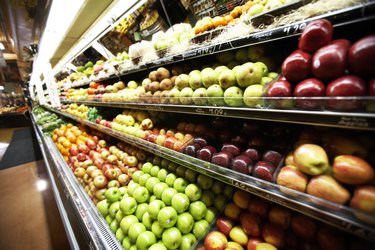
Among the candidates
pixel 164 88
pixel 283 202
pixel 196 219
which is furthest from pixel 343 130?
pixel 164 88

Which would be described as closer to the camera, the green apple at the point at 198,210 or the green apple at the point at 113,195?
the green apple at the point at 198,210

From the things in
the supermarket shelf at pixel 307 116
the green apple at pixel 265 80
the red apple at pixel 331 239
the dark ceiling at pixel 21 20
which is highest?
the dark ceiling at pixel 21 20

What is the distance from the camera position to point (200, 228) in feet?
3.91

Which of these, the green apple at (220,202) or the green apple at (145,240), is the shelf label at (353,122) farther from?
the green apple at (145,240)

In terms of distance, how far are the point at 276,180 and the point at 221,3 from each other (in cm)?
157

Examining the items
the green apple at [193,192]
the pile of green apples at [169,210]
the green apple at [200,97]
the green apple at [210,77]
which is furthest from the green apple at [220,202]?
the green apple at [210,77]

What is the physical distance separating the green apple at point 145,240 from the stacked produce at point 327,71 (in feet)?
3.54

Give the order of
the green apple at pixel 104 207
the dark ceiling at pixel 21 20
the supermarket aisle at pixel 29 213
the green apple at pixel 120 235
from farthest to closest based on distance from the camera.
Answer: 1. the dark ceiling at pixel 21 20
2. the supermarket aisle at pixel 29 213
3. the green apple at pixel 104 207
4. the green apple at pixel 120 235

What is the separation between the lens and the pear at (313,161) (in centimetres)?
68

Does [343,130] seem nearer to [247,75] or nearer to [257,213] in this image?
[247,75]

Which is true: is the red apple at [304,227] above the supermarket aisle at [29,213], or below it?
above

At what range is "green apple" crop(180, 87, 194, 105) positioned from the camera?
1.24 metres

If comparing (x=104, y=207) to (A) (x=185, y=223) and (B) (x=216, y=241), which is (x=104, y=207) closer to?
(A) (x=185, y=223)

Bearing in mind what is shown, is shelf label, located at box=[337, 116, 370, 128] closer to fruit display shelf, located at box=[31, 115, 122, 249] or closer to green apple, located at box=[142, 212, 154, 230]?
green apple, located at box=[142, 212, 154, 230]
